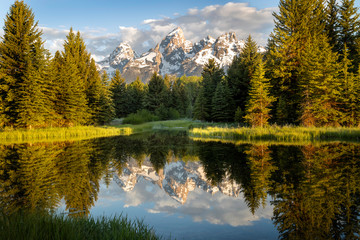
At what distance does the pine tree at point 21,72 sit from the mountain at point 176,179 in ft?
73.6

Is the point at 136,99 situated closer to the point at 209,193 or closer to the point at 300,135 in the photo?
the point at 300,135

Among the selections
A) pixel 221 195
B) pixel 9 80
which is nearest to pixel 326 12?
pixel 221 195

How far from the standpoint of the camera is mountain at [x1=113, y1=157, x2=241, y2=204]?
27.4 feet

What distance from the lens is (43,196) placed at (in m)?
7.07

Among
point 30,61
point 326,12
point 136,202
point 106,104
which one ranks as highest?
point 326,12

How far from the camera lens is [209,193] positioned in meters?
8.17

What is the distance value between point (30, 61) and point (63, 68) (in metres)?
6.01

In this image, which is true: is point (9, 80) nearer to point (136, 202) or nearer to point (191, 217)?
point (136, 202)

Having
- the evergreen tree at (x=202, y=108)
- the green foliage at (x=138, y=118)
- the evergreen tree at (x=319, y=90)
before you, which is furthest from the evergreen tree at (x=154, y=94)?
the evergreen tree at (x=319, y=90)

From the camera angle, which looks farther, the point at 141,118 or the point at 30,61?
the point at 141,118

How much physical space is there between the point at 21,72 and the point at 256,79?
2991 centimetres

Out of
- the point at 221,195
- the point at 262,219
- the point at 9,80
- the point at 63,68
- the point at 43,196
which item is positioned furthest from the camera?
the point at 63,68

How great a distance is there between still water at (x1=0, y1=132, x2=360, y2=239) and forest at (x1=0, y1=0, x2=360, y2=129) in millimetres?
19192

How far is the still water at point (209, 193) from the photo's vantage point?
5328 mm
